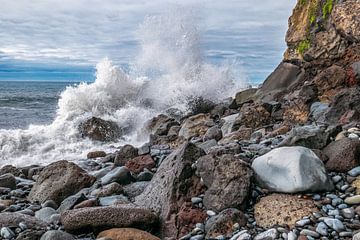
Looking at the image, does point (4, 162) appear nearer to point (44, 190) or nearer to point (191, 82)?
point (44, 190)

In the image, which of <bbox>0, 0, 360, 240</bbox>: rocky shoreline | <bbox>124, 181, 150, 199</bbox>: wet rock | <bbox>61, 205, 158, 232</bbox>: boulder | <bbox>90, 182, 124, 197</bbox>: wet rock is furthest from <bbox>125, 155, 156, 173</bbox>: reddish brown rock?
<bbox>61, 205, 158, 232</bbox>: boulder

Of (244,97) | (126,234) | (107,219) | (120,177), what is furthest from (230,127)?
(126,234)

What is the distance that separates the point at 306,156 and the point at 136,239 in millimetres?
1698

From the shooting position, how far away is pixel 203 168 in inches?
164

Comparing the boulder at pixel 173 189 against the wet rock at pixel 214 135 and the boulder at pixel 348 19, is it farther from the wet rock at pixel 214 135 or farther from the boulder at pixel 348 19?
the boulder at pixel 348 19

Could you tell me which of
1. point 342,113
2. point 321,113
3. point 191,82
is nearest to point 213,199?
point 342,113

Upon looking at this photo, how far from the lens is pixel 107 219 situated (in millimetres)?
3717

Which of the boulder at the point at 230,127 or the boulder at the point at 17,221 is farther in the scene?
the boulder at the point at 230,127

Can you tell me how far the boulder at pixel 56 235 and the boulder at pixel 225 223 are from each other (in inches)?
44.9

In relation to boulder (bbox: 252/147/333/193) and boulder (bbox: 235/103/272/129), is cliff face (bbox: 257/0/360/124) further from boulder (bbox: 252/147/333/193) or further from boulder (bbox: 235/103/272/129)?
boulder (bbox: 252/147/333/193)

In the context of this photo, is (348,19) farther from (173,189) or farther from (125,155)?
(173,189)

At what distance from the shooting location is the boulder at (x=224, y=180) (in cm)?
378

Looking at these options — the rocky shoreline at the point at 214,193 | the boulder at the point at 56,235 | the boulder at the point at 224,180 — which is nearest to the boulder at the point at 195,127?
the rocky shoreline at the point at 214,193

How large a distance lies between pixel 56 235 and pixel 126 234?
565 mm
